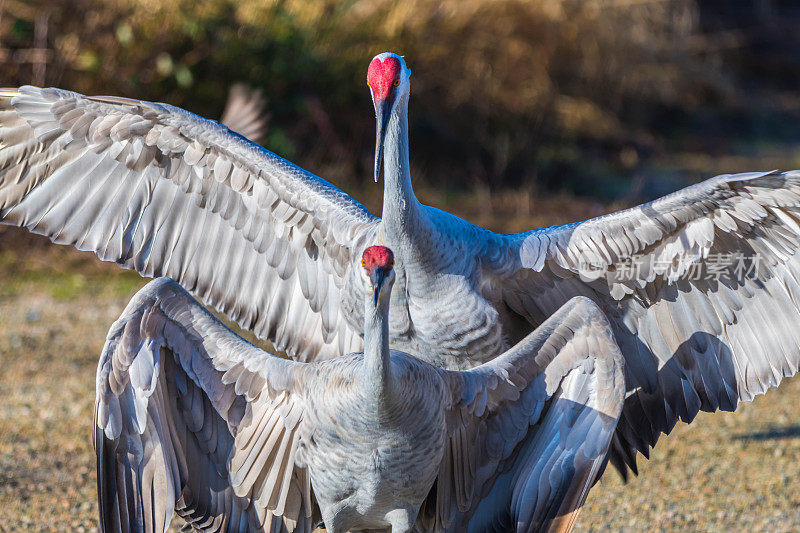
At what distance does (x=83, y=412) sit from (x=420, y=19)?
267 inches

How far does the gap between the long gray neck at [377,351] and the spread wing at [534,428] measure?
41 cm

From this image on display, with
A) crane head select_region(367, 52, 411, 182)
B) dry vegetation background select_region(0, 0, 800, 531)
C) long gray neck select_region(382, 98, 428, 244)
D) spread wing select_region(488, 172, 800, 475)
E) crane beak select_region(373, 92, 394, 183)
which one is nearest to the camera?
spread wing select_region(488, 172, 800, 475)

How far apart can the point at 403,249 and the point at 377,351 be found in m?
0.92

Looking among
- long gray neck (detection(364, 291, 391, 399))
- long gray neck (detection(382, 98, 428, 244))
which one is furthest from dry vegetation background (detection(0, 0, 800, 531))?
long gray neck (detection(364, 291, 391, 399))

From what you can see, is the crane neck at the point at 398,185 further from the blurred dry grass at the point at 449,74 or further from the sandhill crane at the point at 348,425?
the blurred dry grass at the point at 449,74

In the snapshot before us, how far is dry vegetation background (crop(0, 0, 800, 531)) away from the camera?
5473 mm

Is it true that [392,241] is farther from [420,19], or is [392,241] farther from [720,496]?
[420,19]

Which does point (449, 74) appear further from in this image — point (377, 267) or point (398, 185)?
point (377, 267)

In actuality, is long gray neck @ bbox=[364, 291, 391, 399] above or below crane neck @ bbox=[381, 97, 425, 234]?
below

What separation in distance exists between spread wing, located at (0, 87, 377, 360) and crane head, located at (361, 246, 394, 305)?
990 millimetres

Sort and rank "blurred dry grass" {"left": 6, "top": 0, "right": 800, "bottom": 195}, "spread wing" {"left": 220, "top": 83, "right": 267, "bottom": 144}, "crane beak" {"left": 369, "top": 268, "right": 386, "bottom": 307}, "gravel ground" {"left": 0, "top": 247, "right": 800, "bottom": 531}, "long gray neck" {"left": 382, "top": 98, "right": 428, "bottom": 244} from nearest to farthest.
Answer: "crane beak" {"left": 369, "top": 268, "right": 386, "bottom": 307} < "long gray neck" {"left": 382, "top": 98, "right": 428, "bottom": 244} < "gravel ground" {"left": 0, "top": 247, "right": 800, "bottom": 531} < "spread wing" {"left": 220, "top": 83, "right": 267, "bottom": 144} < "blurred dry grass" {"left": 6, "top": 0, "right": 800, "bottom": 195}

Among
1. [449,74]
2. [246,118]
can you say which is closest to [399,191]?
[246,118]

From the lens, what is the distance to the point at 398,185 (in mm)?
4227

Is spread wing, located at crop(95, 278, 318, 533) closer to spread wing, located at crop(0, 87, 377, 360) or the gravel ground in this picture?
spread wing, located at crop(0, 87, 377, 360)
